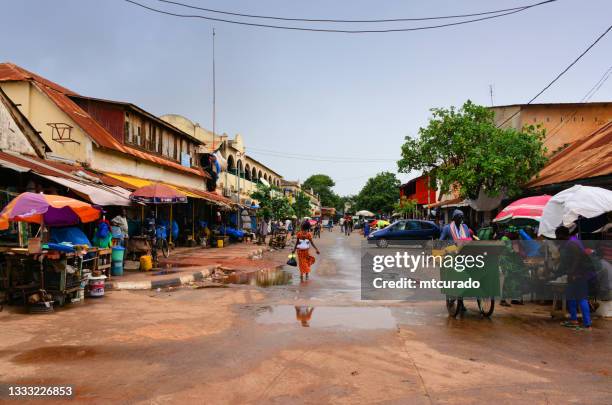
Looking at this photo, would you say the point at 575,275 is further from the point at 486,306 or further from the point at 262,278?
the point at 262,278

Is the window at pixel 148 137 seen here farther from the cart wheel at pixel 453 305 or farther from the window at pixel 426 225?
the cart wheel at pixel 453 305

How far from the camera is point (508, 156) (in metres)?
18.9

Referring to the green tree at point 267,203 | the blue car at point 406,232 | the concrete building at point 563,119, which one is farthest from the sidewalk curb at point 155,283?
the concrete building at point 563,119

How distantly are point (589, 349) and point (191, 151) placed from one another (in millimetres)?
27771

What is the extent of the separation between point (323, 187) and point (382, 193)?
5663cm

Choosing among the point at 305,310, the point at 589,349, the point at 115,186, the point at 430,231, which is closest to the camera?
the point at 589,349

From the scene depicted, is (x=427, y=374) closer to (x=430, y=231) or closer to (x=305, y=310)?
(x=305, y=310)

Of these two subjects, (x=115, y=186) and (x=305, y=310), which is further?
(x=115, y=186)

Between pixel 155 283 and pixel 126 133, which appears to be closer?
pixel 155 283

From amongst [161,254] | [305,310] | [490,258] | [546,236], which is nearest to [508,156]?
[546,236]

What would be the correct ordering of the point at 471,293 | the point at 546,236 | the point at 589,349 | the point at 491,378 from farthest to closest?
the point at 546,236 → the point at 471,293 → the point at 589,349 → the point at 491,378

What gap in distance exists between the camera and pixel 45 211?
8992mm

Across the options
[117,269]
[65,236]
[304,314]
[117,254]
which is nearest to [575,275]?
[304,314]

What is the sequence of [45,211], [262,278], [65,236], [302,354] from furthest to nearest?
[262,278], [65,236], [45,211], [302,354]
